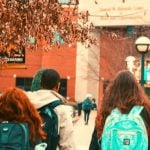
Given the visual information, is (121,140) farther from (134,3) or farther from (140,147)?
(134,3)

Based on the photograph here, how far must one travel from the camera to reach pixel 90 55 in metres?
60.1

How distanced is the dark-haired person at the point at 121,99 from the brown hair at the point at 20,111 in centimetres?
52

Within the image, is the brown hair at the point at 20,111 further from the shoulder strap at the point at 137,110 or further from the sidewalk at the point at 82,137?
the sidewalk at the point at 82,137

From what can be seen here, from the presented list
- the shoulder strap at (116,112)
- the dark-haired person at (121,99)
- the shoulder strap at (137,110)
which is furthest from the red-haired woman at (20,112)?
the shoulder strap at (137,110)

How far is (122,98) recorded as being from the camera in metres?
5.64

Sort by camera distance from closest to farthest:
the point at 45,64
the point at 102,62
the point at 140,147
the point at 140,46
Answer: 1. the point at 140,147
2. the point at 140,46
3. the point at 102,62
4. the point at 45,64

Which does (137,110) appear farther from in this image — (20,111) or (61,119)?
(20,111)

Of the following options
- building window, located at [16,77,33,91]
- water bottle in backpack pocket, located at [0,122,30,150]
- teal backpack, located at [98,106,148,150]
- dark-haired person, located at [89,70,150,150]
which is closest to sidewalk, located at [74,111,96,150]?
dark-haired person, located at [89,70,150,150]

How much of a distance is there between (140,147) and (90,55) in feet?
179

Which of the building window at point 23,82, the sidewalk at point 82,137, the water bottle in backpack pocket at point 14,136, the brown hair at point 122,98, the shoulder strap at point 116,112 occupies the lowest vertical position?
the building window at point 23,82

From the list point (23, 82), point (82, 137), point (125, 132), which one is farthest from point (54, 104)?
point (23, 82)

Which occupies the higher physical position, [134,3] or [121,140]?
[134,3]

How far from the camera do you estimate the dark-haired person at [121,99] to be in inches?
221

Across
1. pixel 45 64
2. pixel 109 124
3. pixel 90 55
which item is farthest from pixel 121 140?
pixel 45 64
